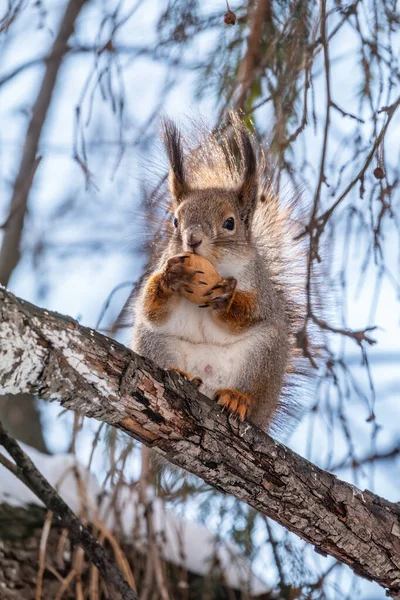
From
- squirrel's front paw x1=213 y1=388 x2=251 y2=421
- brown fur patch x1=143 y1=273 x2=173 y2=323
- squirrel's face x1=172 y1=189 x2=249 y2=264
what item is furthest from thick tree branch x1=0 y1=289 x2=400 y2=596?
squirrel's face x1=172 y1=189 x2=249 y2=264

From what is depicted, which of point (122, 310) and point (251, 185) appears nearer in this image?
point (251, 185)

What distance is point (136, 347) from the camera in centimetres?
224

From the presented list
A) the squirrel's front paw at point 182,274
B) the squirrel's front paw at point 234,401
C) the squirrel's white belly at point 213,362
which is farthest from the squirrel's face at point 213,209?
the squirrel's front paw at point 234,401

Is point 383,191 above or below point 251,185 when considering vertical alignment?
below

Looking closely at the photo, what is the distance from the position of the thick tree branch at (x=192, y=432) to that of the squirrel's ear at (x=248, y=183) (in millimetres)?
735

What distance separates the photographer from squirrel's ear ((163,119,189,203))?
236 centimetres

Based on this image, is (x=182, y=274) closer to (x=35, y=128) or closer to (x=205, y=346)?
(x=205, y=346)

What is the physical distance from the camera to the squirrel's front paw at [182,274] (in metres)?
2.01

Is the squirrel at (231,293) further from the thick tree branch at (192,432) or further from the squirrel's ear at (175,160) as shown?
the thick tree branch at (192,432)

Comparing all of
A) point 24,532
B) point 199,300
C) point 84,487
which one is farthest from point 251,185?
point 24,532

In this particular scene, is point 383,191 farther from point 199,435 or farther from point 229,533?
point 229,533

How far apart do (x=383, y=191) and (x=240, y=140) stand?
0.55 metres

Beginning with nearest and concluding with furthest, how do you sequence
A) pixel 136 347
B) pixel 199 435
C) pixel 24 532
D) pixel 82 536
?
1. pixel 199 435
2. pixel 82 536
3. pixel 136 347
4. pixel 24 532

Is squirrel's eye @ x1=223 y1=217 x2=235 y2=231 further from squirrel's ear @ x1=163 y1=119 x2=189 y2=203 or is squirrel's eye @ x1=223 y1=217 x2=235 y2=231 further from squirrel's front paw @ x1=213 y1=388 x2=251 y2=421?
squirrel's front paw @ x1=213 y1=388 x2=251 y2=421
